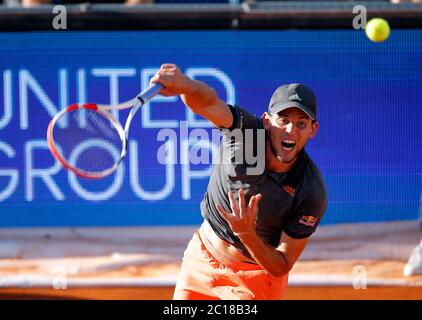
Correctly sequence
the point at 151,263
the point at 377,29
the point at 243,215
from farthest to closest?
the point at 151,263 < the point at 377,29 < the point at 243,215

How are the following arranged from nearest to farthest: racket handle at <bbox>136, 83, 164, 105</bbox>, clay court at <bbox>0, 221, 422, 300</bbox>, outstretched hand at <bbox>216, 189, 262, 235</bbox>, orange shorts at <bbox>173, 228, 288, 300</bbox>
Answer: racket handle at <bbox>136, 83, 164, 105</bbox> < outstretched hand at <bbox>216, 189, 262, 235</bbox> < orange shorts at <bbox>173, 228, 288, 300</bbox> < clay court at <bbox>0, 221, 422, 300</bbox>

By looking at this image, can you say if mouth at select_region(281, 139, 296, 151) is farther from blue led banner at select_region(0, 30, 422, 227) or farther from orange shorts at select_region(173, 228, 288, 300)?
blue led banner at select_region(0, 30, 422, 227)

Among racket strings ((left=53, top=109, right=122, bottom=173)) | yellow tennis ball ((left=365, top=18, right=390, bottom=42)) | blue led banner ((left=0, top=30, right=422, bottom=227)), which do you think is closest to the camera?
racket strings ((left=53, top=109, right=122, bottom=173))

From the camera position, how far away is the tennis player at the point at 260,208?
3.47 meters

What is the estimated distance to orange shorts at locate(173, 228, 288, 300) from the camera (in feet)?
12.3

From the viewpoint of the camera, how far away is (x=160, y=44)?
577cm

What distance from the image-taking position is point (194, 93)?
10.3ft

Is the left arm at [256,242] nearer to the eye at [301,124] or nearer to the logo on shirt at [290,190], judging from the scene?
the logo on shirt at [290,190]

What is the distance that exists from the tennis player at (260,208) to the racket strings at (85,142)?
Result: 5.28 feet

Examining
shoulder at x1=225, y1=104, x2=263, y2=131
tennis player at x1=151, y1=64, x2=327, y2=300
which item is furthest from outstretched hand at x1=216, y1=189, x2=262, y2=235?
shoulder at x1=225, y1=104, x2=263, y2=131

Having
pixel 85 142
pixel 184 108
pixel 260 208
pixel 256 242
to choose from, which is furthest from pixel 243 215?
pixel 184 108

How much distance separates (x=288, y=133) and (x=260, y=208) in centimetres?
37

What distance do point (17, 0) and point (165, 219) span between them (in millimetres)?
2351

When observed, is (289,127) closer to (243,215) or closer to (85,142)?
(243,215)
